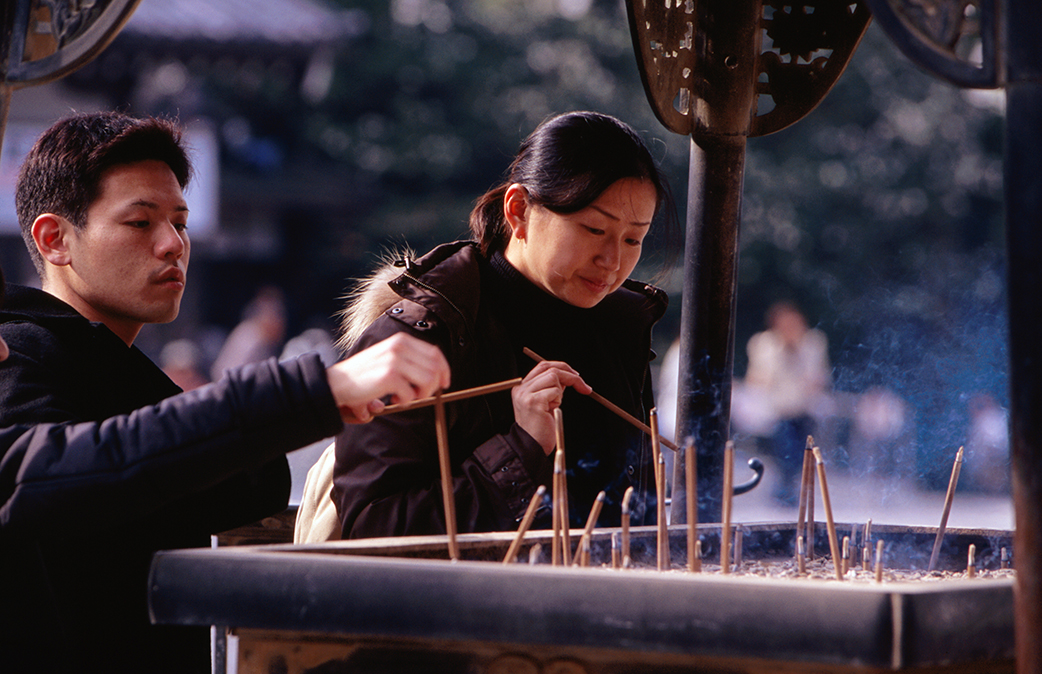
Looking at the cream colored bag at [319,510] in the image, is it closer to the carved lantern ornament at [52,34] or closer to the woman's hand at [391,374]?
the woman's hand at [391,374]

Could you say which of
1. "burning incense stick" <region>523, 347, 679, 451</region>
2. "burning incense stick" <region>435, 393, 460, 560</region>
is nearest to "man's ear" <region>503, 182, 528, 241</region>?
"burning incense stick" <region>523, 347, 679, 451</region>

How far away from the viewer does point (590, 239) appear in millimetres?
2148

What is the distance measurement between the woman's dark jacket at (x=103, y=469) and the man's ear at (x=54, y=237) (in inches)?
4.6

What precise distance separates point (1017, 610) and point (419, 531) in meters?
0.99

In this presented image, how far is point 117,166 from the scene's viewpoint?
1.78 meters

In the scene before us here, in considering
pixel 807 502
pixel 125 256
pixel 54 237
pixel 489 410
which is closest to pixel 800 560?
pixel 807 502

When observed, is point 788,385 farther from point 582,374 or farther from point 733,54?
point 582,374

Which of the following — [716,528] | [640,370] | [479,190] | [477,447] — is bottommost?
[716,528]

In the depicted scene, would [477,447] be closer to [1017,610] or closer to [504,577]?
[504,577]

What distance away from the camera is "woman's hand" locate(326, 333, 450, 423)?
4.52ft

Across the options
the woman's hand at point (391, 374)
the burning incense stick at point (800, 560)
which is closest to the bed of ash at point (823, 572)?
the burning incense stick at point (800, 560)

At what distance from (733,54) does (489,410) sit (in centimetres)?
107

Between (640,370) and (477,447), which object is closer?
(477,447)

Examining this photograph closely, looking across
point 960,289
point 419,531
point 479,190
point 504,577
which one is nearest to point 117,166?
point 419,531
